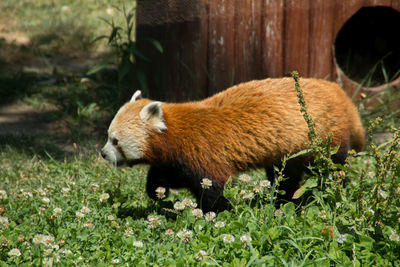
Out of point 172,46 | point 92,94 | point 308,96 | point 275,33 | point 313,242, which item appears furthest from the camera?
point 92,94

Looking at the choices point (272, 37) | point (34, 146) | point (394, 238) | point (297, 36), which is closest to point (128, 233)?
point (394, 238)

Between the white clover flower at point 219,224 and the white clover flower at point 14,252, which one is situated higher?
the white clover flower at point 14,252

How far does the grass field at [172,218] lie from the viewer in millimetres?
2795

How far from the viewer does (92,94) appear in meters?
6.79

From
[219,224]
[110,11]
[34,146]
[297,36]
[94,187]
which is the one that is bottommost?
[34,146]

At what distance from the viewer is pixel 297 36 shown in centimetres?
552

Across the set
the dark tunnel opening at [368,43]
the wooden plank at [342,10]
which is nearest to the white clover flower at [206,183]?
the wooden plank at [342,10]

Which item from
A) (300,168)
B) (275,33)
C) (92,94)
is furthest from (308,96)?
(92,94)

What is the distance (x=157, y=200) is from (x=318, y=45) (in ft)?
9.41

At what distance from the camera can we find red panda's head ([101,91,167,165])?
3.73m

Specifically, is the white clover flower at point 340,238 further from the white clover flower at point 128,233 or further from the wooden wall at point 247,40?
the wooden wall at point 247,40

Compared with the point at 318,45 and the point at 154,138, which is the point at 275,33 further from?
the point at 154,138

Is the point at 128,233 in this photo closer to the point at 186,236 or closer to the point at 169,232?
the point at 169,232

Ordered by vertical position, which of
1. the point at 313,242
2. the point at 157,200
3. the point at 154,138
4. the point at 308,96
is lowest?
the point at 157,200
